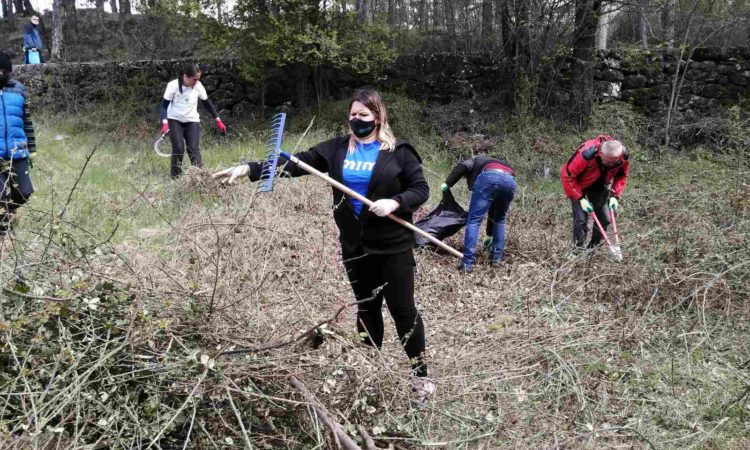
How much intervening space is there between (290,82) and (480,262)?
23.8ft

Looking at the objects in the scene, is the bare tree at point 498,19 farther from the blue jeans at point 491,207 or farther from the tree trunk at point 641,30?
the blue jeans at point 491,207

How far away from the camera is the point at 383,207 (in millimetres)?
2955

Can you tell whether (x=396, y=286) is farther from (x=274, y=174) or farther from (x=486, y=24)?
(x=486, y=24)

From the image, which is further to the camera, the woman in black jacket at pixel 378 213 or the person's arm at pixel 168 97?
the person's arm at pixel 168 97

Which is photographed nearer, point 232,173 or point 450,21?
point 232,173

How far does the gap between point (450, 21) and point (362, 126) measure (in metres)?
10.9

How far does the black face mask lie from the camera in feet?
10.3

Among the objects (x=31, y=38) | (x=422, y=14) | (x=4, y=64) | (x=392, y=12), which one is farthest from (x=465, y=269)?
(x=31, y=38)

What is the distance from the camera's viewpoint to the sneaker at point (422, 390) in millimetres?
2893

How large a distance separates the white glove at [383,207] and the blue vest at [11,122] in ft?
10.5

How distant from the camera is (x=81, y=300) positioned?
104 inches

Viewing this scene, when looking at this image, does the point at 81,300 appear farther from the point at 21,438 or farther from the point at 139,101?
the point at 139,101

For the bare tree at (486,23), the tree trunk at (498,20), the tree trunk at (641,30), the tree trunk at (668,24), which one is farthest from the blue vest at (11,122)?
the tree trunk at (641,30)

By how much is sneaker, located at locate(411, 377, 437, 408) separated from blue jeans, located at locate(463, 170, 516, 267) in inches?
111
